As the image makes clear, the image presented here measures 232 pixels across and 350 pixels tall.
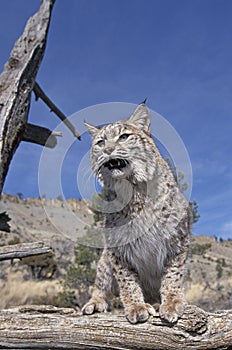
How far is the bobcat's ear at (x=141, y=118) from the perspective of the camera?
4.64 m

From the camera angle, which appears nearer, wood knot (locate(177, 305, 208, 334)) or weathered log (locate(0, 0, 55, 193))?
wood knot (locate(177, 305, 208, 334))

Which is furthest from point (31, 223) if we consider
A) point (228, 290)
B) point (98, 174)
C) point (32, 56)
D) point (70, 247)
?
point (98, 174)

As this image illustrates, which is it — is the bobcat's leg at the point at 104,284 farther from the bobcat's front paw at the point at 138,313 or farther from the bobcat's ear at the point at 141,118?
the bobcat's ear at the point at 141,118

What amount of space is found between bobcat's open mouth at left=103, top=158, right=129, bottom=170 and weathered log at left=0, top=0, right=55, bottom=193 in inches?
132

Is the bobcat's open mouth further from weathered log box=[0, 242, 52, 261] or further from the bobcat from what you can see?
weathered log box=[0, 242, 52, 261]

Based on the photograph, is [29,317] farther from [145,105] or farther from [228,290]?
[228,290]

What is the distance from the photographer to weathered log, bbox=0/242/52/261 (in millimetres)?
5219

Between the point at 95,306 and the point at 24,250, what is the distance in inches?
54.3

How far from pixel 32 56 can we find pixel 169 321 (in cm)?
590

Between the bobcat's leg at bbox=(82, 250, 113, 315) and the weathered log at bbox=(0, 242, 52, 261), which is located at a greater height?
the weathered log at bbox=(0, 242, 52, 261)

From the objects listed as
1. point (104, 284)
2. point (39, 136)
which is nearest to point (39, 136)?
point (39, 136)

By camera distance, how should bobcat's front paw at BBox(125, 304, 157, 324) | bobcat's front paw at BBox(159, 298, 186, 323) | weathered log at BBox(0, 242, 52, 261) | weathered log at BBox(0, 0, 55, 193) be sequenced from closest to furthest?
bobcat's front paw at BBox(159, 298, 186, 323)
bobcat's front paw at BBox(125, 304, 157, 324)
weathered log at BBox(0, 242, 52, 261)
weathered log at BBox(0, 0, 55, 193)

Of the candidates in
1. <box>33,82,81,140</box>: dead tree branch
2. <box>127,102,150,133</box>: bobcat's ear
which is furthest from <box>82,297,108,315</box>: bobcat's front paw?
<box>33,82,81,140</box>: dead tree branch

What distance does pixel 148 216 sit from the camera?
4.34m
